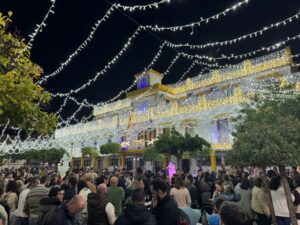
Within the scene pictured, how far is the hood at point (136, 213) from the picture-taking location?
11.0 feet

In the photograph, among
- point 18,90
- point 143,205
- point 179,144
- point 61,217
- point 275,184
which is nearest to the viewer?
point 61,217

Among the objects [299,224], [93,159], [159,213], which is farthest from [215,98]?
[93,159]

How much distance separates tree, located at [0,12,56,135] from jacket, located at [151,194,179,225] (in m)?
2.54

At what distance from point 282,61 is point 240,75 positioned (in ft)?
11.0

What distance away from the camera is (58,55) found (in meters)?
14.5

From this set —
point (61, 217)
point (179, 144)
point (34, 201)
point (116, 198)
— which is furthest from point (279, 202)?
point (179, 144)

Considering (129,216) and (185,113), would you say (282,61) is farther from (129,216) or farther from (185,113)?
(129,216)

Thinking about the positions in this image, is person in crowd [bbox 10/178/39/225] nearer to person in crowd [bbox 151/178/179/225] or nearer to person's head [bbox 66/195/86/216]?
person's head [bbox 66/195/86/216]

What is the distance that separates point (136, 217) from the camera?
11.0ft

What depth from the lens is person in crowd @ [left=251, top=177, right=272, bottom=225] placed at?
5.74 meters

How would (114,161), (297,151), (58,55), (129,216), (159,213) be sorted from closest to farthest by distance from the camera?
(129,216), (159,213), (297,151), (58,55), (114,161)

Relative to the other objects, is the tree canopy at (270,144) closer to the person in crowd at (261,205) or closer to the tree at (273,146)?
the tree at (273,146)

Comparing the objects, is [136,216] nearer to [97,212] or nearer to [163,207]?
[163,207]

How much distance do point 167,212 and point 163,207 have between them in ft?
0.32
